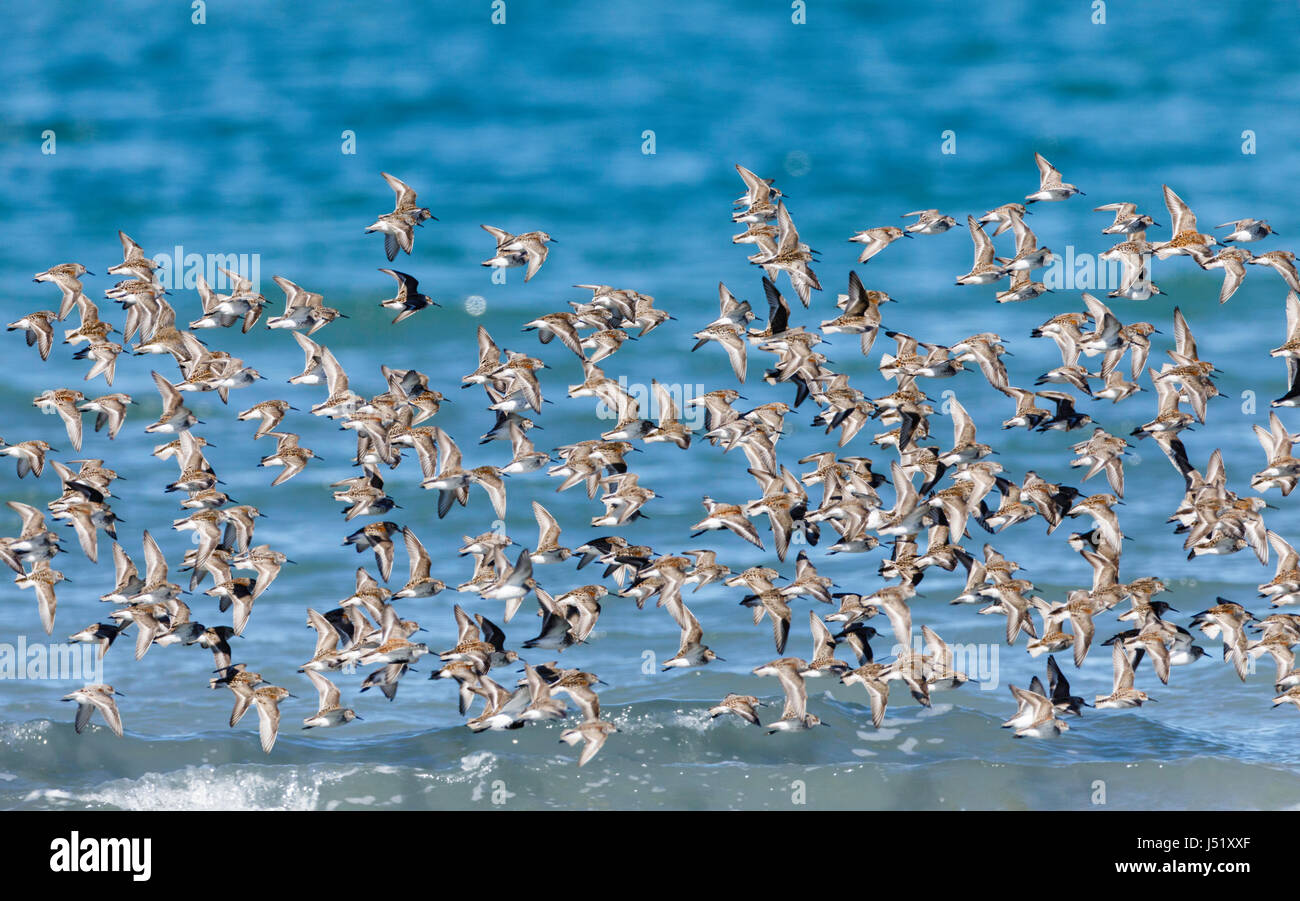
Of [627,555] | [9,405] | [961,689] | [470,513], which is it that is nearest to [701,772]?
[627,555]

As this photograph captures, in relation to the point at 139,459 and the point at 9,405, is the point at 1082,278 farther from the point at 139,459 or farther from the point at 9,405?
the point at 9,405

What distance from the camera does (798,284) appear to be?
1554cm

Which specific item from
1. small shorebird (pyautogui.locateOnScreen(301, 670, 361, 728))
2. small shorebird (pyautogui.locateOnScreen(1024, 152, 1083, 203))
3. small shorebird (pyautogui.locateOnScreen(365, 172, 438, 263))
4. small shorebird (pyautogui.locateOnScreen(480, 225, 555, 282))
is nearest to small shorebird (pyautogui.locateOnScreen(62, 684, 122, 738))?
small shorebird (pyautogui.locateOnScreen(301, 670, 361, 728))

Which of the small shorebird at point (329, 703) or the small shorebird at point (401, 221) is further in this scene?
the small shorebird at point (401, 221)

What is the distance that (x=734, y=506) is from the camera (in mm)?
14500

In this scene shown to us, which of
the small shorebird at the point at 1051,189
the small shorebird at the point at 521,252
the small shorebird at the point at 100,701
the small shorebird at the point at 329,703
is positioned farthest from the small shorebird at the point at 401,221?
the small shorebird at the point at 1051,189

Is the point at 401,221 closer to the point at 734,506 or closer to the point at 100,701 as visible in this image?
the point at 734,506

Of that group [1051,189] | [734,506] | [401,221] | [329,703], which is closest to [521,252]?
[401,221]

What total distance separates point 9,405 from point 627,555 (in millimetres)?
16424

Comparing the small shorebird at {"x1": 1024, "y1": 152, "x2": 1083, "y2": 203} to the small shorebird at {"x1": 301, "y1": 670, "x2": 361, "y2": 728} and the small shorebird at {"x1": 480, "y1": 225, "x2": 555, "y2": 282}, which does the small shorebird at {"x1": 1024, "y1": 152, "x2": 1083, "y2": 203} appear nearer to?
the small shorebird at {"x1": 480, "y1": 225, "x2": 555, "y2": 282}

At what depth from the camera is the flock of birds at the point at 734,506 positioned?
14.4m

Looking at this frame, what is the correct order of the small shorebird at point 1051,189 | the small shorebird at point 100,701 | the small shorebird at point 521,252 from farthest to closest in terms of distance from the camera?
the small shorebird at point 1051,189, the small shorebird at point 521,252, the small shorebird at point 100,701

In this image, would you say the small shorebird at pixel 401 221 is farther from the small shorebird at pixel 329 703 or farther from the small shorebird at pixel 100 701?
the small shorebird at pixel 100 701

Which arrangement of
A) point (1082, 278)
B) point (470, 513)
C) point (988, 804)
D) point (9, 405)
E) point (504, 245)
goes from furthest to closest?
point (1082, 278) < point (9, 405) < point (470, 513) < point (504, 245) < point (988, 804)
